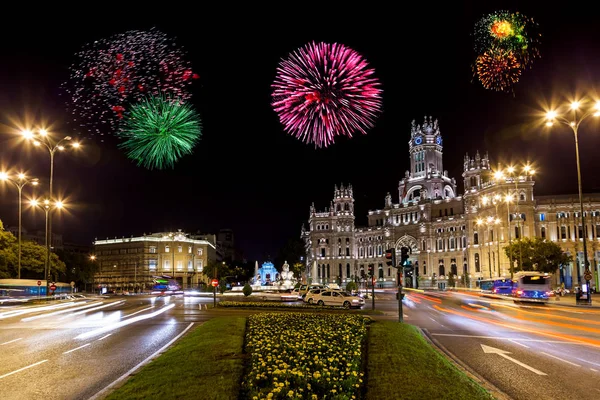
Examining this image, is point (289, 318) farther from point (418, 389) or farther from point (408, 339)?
point (418, 389)

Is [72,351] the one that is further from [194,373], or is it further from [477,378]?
[477,378]

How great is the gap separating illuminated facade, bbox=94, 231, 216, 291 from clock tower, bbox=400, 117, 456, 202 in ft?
203

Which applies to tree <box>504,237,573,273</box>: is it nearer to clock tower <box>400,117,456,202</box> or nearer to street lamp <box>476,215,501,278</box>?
street lamp <box>476,215,501,278</box>

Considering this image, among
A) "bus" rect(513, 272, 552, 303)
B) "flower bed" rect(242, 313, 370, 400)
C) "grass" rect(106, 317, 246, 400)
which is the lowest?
"bus" rect(513, 272, 552, 303)

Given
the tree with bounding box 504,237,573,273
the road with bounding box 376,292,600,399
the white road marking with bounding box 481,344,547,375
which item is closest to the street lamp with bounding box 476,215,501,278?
the tree with bounding box 504,237,573,273

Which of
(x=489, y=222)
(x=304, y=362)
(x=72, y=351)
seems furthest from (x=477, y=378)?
(x=489, y=222)

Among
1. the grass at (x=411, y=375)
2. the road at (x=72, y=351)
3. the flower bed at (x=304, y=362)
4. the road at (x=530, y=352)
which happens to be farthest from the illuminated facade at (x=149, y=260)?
the grass at (x=411, y=375)

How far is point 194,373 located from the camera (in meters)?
11.3

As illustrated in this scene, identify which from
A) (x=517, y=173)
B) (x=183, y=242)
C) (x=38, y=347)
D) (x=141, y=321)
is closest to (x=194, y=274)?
(x=183, y=242)

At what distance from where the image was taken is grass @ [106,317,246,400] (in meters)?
9.59

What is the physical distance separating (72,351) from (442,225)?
423 feet

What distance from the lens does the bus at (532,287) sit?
50.5 meters

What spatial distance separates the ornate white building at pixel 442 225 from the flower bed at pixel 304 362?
231ft

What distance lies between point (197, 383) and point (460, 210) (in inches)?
5258
